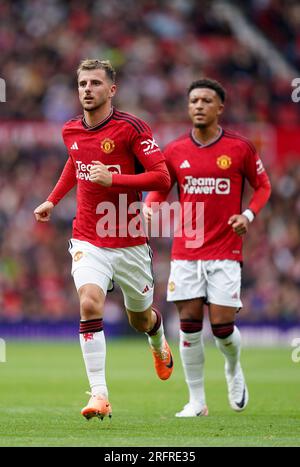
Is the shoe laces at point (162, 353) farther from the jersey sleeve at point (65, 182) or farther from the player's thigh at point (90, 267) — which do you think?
the jersey sleeve at point (65, 182)

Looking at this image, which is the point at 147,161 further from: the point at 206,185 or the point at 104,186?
the point at 206,185

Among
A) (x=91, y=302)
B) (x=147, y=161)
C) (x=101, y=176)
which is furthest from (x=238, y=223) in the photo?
(x=91, y=302)

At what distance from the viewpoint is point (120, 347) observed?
19.7 metres

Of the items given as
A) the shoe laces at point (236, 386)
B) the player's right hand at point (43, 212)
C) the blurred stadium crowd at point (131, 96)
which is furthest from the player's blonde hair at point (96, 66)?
the blurred stadium crowd at point (131, 96)

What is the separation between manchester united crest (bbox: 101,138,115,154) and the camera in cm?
823

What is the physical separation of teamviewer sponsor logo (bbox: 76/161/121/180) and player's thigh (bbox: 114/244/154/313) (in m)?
0.61

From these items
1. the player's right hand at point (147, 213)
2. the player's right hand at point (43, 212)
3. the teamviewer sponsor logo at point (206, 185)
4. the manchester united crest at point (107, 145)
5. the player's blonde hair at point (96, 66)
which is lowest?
the player's right hand at point (147, 213)

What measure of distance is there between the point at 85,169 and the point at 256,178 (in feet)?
6.24

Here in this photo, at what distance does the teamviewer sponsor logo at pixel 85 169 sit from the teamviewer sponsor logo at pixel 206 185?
1290 mm

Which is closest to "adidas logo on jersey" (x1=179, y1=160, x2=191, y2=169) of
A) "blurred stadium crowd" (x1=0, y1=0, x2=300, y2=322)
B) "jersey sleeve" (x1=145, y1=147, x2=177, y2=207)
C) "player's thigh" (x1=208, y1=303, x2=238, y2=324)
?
"jersey sleeve" (x1=145, y1=147, x2=177, y2=207)

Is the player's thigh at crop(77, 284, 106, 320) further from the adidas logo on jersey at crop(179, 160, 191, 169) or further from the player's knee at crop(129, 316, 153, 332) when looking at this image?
the adidas logo on jersey at crop(179, 160, 191, 169)

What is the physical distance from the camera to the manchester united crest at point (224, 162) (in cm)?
946
